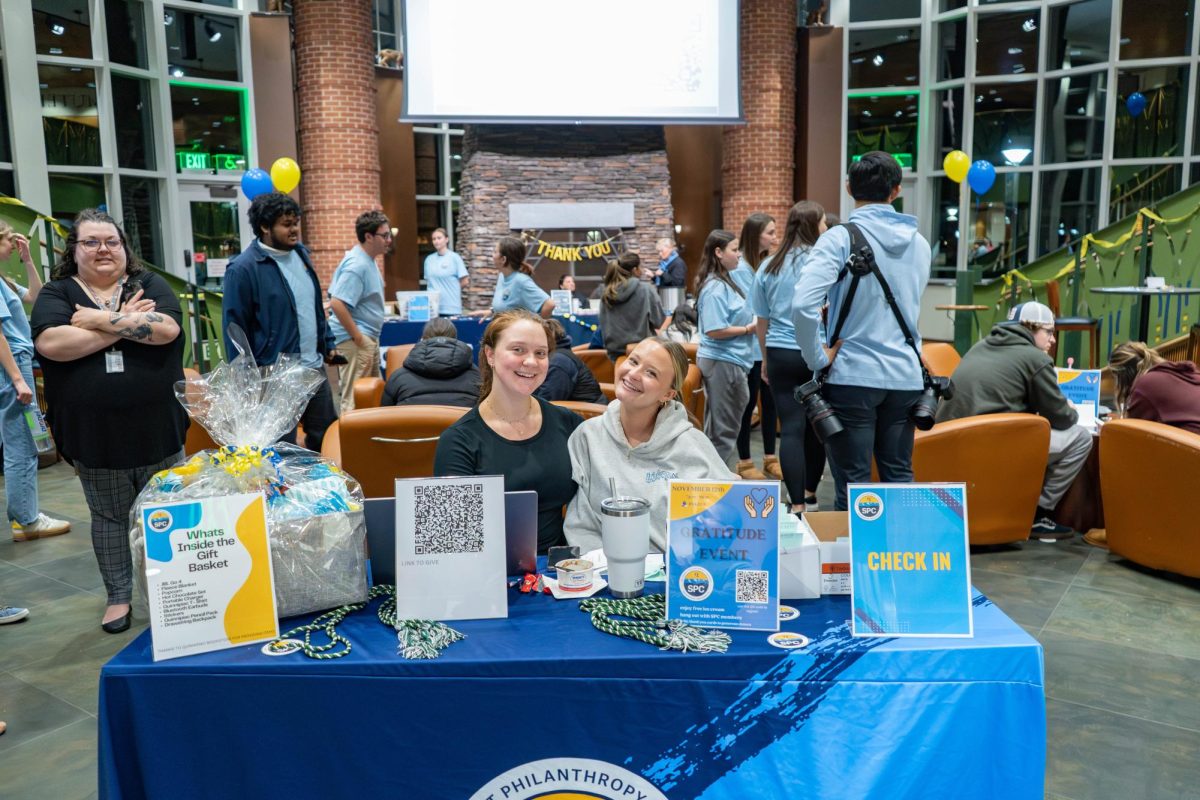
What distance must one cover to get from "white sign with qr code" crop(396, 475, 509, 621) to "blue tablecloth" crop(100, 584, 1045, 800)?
12cm

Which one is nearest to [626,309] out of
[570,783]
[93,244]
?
[93,244]

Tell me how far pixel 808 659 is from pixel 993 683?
0.31m

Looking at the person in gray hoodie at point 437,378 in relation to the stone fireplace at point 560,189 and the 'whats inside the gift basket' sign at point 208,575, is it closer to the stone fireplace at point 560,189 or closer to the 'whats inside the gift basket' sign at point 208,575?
the 'whats inside the gift basket' sign at point 208,575

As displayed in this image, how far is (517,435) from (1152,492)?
282 cm

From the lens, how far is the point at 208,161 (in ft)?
38.5

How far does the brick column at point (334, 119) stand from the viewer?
11078 mm

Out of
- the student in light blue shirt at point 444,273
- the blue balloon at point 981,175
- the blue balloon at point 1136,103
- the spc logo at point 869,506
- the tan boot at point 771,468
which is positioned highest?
the blue balloon at point 1136,103

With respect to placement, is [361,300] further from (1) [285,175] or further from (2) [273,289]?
(1) [285,175]

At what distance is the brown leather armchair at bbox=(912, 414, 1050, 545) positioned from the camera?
393cm

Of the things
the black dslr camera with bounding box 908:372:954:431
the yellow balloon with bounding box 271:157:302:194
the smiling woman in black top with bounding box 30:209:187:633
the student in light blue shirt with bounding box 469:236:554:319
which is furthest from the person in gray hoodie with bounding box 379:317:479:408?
the yellow balloon with bounding box 271:157:302:194

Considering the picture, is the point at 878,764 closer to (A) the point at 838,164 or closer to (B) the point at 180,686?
(B) the point at 180,686

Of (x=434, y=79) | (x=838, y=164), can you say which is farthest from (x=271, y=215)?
(x=838, y=164)

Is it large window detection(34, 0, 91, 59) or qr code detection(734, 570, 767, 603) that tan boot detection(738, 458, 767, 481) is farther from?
large window detection(34, 0, 91, 59)

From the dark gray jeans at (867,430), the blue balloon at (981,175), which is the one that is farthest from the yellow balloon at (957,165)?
the dark gray jeans at (867,430)
